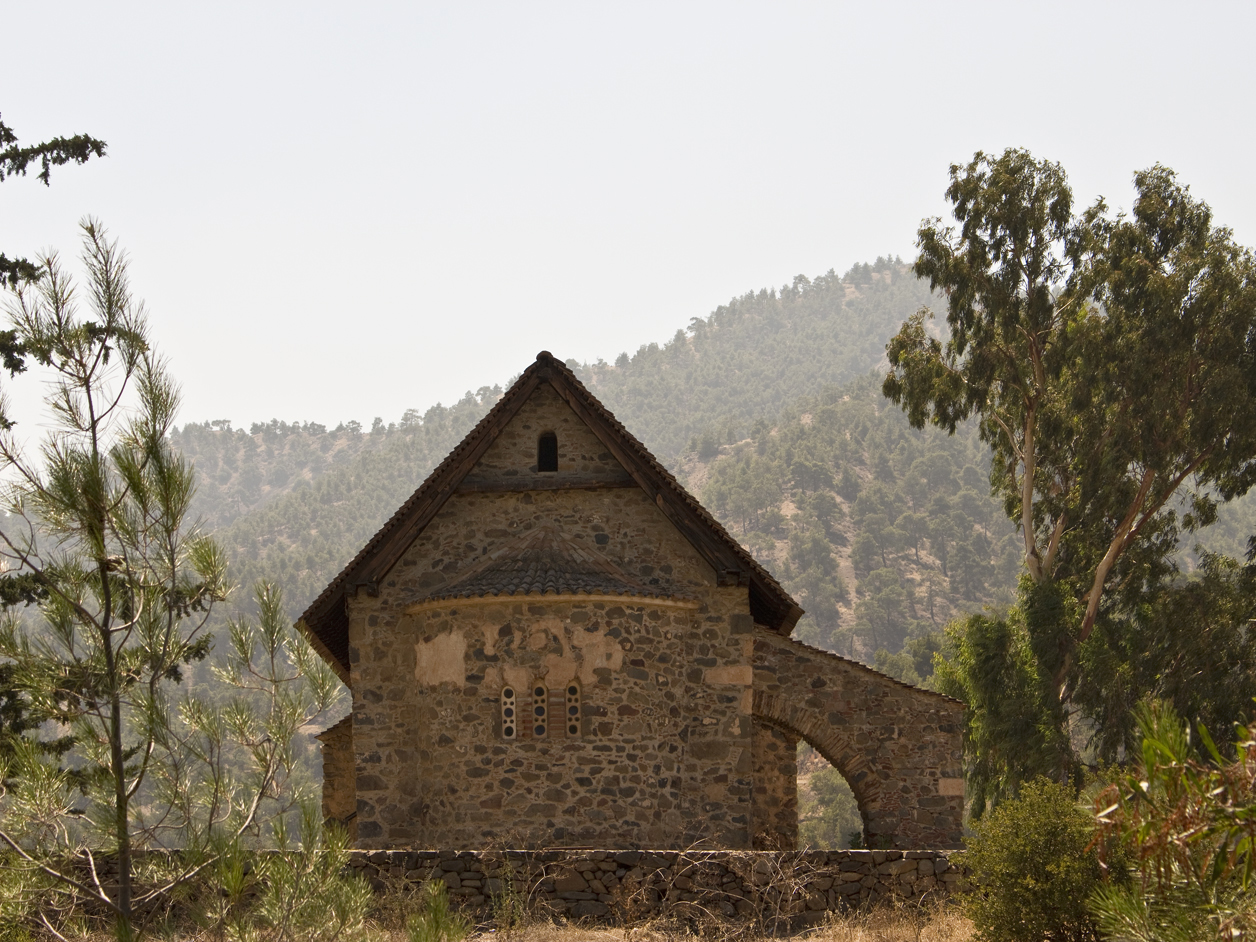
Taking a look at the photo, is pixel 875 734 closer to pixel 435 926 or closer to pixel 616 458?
pixel 616 458

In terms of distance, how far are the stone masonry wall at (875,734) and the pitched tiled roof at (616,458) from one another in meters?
1.00

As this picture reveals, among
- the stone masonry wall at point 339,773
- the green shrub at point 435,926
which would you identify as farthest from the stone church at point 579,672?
the green shrub at point 435,926

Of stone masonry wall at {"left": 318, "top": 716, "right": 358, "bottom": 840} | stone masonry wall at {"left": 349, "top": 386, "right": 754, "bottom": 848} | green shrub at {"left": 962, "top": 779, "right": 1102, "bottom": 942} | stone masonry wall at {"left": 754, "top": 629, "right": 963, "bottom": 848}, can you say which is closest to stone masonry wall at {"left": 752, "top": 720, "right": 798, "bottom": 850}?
stone masonry wall at {"left": 754, "top": 629, "right": 963, "bottom": 848}

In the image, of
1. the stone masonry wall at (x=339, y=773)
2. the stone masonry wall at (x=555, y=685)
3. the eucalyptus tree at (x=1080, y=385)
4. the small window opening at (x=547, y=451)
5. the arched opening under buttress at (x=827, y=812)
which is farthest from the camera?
the arched opening under buttress at (x=827, y=812)

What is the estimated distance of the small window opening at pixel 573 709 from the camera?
1585 centimetres

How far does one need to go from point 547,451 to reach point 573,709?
3.76m

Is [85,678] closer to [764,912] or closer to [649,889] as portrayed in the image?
[649,889]

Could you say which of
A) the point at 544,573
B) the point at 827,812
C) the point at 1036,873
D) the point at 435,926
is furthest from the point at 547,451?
the point at 827,812

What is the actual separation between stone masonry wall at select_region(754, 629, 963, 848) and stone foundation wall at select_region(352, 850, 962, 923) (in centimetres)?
507

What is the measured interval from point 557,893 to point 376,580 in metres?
5.89

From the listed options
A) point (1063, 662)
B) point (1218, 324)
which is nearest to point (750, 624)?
point (1063, 662)

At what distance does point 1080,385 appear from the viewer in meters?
28.2

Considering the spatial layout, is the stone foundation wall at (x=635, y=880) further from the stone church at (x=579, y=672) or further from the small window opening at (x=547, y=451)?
the small window opening at (x=547, y=451)

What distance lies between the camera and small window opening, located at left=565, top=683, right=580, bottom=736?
52.0 feet
